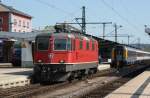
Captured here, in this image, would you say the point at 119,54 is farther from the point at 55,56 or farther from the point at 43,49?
the point at 55,56

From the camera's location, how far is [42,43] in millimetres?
27078

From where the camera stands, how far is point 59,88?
2403cm

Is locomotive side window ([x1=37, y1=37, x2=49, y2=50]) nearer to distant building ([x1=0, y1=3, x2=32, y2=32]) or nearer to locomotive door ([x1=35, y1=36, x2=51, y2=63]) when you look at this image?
locomotive door ([x1=35, y1=36, x2=51, y2=63])

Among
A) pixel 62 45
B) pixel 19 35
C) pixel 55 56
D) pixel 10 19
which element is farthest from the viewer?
pixel 10 19

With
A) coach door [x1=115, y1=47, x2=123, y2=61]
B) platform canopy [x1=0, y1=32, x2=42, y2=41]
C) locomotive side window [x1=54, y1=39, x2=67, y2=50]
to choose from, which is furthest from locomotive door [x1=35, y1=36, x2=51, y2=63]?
coach door [x1=115, y1=47, x2=123, y2=61]

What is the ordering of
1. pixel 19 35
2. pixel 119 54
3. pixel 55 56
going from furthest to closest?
pixel 119 54, pixel 19 35, pixel 55 56

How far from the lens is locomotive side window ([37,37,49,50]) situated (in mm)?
26953

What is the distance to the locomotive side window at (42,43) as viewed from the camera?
2695 centimetres

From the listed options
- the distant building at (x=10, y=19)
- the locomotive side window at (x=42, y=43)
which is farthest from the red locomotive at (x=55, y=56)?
the distant building at (x=10, y=19)

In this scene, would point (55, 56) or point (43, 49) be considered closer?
point (55, 56)

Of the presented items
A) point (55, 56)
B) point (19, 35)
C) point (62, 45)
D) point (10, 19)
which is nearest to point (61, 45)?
point (62, 45)

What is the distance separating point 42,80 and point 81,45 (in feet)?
12.8

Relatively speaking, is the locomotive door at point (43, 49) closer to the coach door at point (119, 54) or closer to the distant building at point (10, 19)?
the coach door at point (119, 54)

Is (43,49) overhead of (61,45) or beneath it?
beneath
